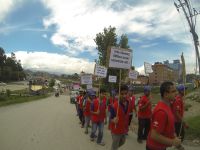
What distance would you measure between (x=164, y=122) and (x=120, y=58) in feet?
14.3

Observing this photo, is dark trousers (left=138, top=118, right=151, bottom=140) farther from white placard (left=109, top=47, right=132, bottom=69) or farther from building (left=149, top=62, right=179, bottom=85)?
building (left=149, top=62, right=179, bottom=85)

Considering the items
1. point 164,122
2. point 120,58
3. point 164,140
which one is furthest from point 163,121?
point 120,58

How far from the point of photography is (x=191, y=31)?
2297 centimetres

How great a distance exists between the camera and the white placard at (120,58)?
886cm

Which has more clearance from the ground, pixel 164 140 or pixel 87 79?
pixel 87 79

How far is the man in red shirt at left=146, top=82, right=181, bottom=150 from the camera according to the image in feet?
15.5

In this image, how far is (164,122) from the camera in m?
4.73

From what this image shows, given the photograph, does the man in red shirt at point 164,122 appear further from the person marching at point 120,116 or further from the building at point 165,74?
the building at point 165,74

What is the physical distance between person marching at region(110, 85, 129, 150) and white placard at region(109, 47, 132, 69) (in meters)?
1.59

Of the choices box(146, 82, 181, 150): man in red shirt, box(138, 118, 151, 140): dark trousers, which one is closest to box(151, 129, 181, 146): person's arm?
box(146, 82, 181, 150): man in red shirt

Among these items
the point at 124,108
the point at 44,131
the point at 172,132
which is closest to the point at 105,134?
the point at 44,131

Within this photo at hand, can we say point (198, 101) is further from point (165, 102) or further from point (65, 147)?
point (165, 102)

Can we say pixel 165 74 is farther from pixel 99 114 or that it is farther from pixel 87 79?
pixel 99 114

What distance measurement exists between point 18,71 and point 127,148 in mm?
138990
